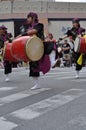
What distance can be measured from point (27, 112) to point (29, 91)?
2.70 m

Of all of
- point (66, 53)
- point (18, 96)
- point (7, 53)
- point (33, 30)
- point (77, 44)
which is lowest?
point (66, 53)

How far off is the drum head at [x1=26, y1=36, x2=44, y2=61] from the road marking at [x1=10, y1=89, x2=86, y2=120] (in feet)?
3.22

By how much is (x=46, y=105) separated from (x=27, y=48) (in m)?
1.84

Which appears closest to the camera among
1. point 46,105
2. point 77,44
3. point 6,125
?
point 6,125

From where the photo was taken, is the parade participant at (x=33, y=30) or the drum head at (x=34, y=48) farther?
the parade participant at (x=33, y=30)

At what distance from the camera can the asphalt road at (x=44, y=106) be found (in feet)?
22.6

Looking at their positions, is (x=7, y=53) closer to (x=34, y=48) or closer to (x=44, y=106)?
(x=34, y=48)

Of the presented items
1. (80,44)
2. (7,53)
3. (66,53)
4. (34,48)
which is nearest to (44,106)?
(34,48)

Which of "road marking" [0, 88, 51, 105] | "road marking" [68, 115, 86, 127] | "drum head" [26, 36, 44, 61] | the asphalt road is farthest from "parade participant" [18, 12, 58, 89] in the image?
"road marking" [68, 115, 86, 127]

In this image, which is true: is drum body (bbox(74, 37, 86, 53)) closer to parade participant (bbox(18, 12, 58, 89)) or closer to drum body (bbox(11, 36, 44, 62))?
parade participant (bbox(18, 12, 58, 89))

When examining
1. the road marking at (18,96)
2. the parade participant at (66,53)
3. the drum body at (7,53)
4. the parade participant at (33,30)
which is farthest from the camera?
the parade participant at (66,53)

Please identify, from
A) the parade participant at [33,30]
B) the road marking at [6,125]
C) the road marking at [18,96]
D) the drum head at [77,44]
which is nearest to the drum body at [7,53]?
the parade participant at [33,30]

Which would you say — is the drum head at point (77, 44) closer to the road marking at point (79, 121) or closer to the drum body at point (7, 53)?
the drum body at point (7, 53)

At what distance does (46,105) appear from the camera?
850cm
